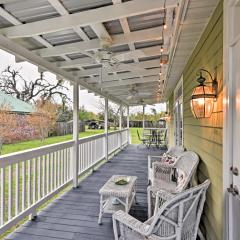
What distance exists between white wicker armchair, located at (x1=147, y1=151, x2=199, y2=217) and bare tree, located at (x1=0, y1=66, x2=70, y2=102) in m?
2.74

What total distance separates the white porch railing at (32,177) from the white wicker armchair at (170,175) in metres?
1.78

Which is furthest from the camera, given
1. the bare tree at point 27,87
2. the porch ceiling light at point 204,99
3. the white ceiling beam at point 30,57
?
the bare tree at point 27,87

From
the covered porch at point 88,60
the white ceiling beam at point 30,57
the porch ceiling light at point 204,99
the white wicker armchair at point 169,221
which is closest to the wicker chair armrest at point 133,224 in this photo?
the white wicker armchair at point 169,221

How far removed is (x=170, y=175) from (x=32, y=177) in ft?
7.84

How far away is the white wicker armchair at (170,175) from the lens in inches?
121

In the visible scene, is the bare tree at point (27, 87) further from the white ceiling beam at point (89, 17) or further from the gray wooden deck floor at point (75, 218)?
the gray wooden deck floor at point (75, 218)

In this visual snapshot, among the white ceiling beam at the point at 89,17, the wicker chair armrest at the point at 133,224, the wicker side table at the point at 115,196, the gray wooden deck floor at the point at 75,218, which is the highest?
the white ceiling beam at the point at 89,17

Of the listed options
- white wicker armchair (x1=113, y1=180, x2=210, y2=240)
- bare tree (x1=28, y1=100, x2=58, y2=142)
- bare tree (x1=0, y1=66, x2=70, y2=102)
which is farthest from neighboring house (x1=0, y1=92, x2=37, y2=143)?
white wicker armchair (x1=113, y1=180, x2=210, y2=240)

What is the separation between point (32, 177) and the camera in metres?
3.66

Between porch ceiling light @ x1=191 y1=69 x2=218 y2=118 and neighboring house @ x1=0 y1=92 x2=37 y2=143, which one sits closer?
porch ceiling light @ x1=191 y1=69 x2=218 y2=118

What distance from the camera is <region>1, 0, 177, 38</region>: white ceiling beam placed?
255 cm

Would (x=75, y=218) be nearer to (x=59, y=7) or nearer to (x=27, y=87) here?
(x=27, y=87)

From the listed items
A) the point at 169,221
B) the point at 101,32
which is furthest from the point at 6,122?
the point at 169,221

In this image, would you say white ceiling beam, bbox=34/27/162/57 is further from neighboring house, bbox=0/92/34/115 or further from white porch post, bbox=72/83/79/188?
white porch post, bbox=72/83/79/188
